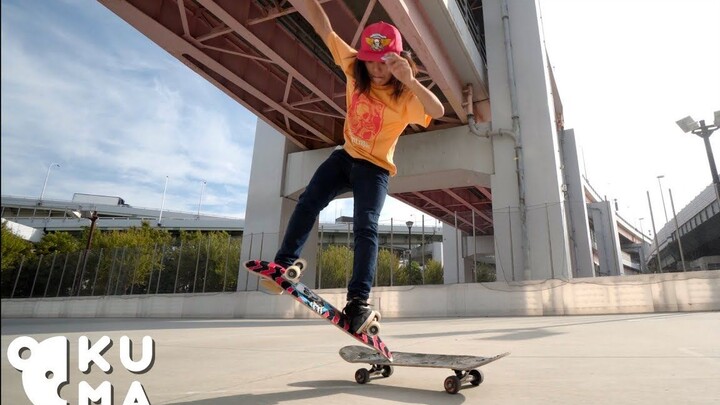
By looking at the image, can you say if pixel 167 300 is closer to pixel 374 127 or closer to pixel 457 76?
pixel 457 76

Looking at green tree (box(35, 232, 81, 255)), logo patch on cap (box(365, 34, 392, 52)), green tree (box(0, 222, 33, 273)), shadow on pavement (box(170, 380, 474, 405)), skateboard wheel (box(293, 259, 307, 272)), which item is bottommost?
shadow on pavement (box(170, 380, 474, 405))

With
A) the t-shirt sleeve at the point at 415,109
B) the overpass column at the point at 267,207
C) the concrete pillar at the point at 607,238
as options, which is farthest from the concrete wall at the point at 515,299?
the concrete pillar at the point at 607,238

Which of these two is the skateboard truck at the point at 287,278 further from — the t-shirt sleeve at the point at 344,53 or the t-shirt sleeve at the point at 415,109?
the t-shirt sleeve at the point at 344,53

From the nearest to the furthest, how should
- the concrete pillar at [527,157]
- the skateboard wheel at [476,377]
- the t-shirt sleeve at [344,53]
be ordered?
the skateboard wheel at [476,377], the t-shirt sleeve at [344,53], the concrete pillar at [527,157]

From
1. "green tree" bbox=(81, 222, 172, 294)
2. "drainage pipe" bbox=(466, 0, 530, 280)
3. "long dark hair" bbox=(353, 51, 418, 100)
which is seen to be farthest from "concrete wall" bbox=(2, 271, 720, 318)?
"long dark hair" bbox=(353, 51, 418, 100)

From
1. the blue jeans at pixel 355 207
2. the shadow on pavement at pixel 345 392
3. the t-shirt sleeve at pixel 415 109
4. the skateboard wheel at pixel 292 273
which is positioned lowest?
the shadow on pavement at pixel 345 392

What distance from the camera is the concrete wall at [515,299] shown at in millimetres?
Result: 10453

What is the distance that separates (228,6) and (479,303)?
11.3 metres

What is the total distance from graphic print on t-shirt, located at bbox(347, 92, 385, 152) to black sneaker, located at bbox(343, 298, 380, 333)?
1.13 m

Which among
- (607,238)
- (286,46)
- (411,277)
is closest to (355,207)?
(286,46)

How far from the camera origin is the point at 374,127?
9.93 ft

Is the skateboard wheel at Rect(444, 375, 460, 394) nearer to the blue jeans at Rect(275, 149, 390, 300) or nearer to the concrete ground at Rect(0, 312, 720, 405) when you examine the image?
the concrete ground at Rect(0, 312, 720, 405)

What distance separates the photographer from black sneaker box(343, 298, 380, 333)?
8.43 ft

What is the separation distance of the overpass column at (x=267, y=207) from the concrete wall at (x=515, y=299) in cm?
163
